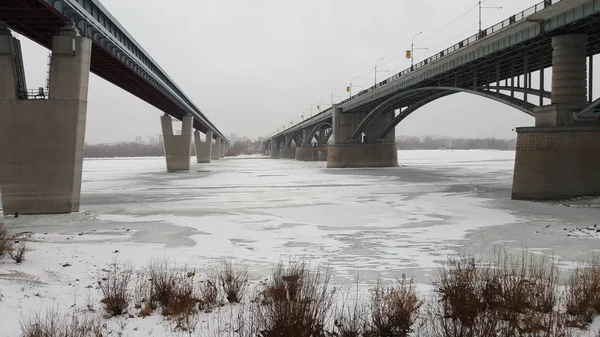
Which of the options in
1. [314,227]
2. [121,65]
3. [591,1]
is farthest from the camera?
[121,65]

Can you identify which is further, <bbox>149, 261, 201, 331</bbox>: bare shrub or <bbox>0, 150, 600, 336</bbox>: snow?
<bbox>0, 150, 600, 336</bbox>: snow

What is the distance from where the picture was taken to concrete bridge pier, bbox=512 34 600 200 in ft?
76.0

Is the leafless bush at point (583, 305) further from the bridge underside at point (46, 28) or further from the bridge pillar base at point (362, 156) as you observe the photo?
the bridge pillar base at point (362, 156)

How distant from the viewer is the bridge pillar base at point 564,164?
23109mm

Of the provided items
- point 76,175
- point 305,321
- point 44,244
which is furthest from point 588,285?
point 76,175

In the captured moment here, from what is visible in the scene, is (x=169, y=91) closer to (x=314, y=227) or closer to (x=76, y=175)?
(x=76, y=175)

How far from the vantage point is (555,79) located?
2447cm

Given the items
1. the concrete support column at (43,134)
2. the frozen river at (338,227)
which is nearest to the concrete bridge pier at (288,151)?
the frozen river at (338,227)

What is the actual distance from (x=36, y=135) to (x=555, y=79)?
87.4 feet

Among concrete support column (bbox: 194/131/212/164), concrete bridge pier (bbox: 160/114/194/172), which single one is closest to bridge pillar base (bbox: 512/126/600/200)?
concrete bridge pier (bbox: 160/114/194/172)

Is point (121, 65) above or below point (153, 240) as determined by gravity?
above

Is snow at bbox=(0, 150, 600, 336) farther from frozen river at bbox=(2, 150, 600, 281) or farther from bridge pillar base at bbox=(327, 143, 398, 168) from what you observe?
bridge pillar base at bbox=(327, 143, 398, 168)

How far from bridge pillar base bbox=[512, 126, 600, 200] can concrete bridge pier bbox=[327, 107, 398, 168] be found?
44235mm

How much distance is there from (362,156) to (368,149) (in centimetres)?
146
